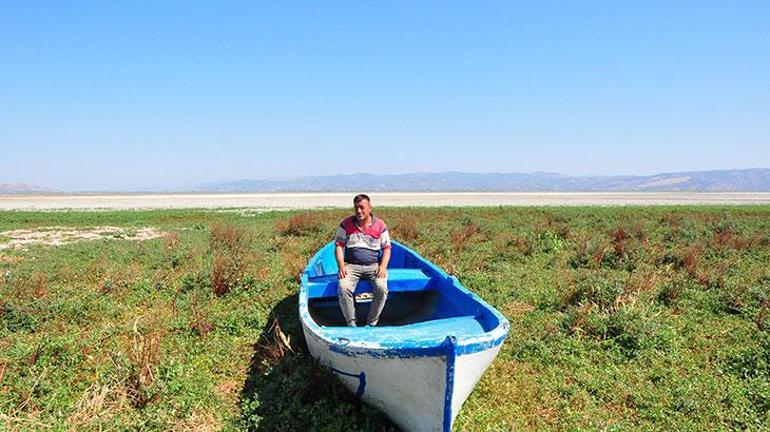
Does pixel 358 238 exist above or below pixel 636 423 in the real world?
above

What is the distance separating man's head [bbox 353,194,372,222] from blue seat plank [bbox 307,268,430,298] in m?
1.05

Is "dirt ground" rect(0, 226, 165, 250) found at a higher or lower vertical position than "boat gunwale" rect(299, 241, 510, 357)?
lower

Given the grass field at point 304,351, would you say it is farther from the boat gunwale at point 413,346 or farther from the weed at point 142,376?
the boat gunwale at point 413,346

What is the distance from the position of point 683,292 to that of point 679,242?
722cm

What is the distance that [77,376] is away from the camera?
6.00 meters

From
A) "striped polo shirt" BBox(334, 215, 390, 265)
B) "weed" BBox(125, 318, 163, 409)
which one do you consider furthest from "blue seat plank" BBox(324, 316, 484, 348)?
"weed" BBox(125, 318, 163, 409)

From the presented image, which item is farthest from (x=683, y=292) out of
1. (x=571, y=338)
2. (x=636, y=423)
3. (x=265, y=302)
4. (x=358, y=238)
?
(x=265, y=302)

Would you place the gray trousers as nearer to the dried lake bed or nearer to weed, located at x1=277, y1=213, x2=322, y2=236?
weed, located at x1=277, y1=213, x2=322, y2=236

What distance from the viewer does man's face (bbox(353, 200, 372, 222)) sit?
6801mm

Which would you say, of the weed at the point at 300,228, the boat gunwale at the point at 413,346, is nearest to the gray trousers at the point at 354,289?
the boat gunwale at the point at 413,346

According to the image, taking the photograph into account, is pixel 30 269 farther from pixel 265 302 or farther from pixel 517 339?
pixel 517 339

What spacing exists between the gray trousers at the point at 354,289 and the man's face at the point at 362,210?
756 mm

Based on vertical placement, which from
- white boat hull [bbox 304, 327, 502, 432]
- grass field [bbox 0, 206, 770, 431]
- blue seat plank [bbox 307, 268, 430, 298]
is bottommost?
grass field [bbox 0, 206, 770, 431]

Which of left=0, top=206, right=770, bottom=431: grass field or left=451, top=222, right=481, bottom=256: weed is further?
left=451, top=222, right=481, bottom=256: weed
